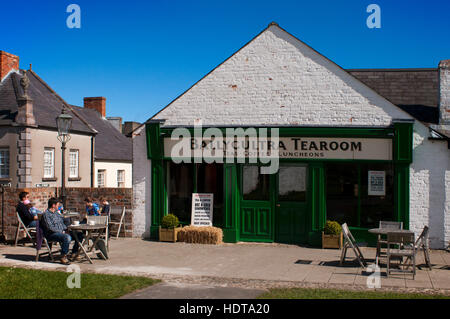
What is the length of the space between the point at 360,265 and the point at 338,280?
182 cm

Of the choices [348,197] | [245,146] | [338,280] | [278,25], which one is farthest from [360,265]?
[278,25]

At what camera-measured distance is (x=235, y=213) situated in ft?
46.6

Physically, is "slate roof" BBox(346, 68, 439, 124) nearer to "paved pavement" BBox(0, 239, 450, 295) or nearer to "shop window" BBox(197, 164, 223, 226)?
"paved pavement" BBox(0, 239, 450, 295)

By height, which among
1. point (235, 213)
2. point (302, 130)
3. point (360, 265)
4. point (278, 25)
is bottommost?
point (360, 265)

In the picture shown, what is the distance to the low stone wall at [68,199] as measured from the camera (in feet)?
47.1

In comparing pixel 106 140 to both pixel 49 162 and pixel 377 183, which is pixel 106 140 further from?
pixel 377 183

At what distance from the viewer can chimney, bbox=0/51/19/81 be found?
23328 millimetres

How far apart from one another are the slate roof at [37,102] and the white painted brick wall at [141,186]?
29.7 feet

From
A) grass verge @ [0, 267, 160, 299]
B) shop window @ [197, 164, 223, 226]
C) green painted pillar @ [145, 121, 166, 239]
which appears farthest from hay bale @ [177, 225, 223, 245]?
grass verge @ [0, 267, 160, 299]

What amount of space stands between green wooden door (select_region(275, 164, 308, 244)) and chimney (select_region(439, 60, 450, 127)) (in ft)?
13.0

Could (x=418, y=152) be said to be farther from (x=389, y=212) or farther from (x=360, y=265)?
(x=360, y=265)

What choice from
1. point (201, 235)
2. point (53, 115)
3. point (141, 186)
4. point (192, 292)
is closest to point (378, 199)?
point (201, 235)

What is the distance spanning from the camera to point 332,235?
13117 millimetres
